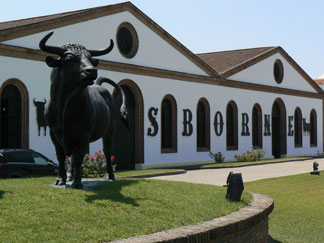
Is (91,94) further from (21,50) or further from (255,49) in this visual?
(255,49)

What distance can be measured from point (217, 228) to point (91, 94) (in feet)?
13.3

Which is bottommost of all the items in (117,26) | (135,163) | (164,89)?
(135,163)

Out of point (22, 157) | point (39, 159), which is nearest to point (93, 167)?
point (39, 159)

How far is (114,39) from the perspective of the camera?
26188mm

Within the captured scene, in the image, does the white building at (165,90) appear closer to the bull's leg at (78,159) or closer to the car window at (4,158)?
the car window at (4,158)

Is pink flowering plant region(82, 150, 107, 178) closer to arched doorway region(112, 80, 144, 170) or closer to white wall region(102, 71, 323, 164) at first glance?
white wall region(102, 71, 323, 164)

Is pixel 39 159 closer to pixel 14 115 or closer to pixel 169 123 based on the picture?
pixel 14 115

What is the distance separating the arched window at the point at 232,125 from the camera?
3610 centimetres

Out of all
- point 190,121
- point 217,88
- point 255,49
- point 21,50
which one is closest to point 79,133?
point 21,50

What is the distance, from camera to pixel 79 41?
79.3 feet

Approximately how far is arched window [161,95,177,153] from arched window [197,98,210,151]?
309 cm

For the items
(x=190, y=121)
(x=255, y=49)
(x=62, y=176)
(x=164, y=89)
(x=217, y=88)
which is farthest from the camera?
(x=255, y=49)

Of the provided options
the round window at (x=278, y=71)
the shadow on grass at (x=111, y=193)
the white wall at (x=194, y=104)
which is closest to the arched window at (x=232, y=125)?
the white wall at (x=194, y=104)

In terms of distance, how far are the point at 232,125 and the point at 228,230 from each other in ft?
98.4
